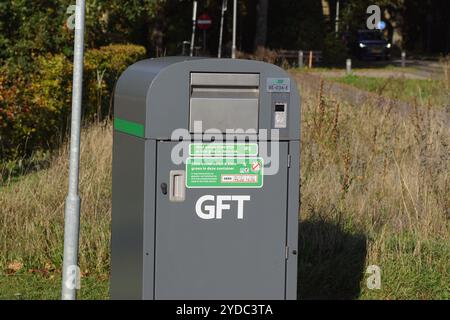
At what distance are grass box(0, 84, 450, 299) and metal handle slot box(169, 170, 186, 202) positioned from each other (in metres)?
1.79

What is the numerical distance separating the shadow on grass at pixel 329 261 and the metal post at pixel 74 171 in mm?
1926

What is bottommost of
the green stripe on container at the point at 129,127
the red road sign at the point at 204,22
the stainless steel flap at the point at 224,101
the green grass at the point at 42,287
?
the green grass at the point at 42,287

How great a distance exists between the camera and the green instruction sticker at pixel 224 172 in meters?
6.12

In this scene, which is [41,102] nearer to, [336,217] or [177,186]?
[336,217]

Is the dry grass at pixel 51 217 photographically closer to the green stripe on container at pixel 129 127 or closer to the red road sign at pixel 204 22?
the green stripe on container at pixel 129 127

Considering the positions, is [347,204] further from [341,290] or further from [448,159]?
[341,290]

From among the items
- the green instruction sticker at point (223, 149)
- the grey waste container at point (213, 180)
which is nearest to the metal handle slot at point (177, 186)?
the grey waste container at point (213, 180)

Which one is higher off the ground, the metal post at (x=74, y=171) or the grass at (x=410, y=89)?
the grass at (x=410, y=89)

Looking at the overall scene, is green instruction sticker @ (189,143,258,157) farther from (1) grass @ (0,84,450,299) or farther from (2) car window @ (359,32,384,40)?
(2) car window @ (359,32,384,40)

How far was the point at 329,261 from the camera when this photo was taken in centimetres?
815

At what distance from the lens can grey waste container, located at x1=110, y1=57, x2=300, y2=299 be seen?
239 inches

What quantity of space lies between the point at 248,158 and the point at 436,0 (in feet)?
222

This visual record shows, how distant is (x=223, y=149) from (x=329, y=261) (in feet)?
7.59
